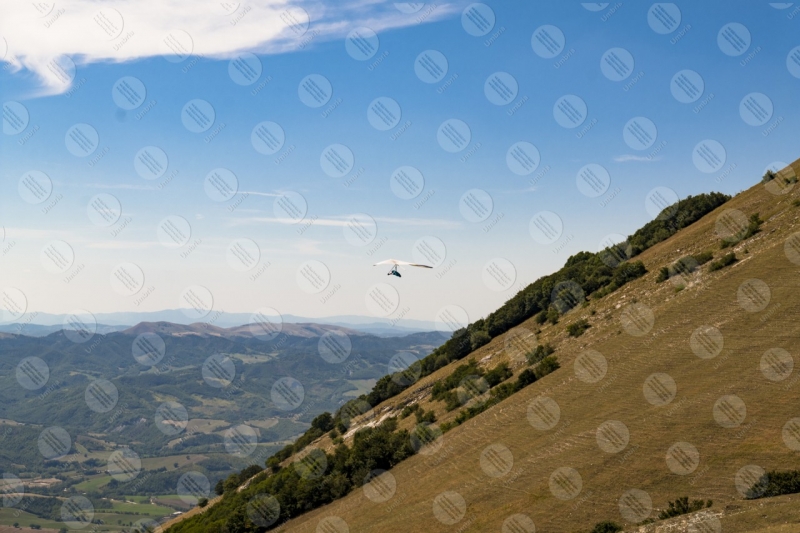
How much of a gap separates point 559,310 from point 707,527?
144ft

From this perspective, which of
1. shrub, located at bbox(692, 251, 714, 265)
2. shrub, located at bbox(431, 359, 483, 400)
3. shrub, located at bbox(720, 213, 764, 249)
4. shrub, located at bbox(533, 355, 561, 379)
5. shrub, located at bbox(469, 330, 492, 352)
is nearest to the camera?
shrub, located at bbox(533, 355, 561, 379)

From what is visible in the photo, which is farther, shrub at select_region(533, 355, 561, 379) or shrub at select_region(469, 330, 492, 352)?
shrub at select_region(469, 330, 492, 352)

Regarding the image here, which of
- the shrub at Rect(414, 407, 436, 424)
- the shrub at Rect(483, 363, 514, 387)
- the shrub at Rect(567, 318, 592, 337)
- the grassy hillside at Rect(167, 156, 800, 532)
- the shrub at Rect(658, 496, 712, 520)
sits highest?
the shrub at Rect(567, 318, 592, 337)

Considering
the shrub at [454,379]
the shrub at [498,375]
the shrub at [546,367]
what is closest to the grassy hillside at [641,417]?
the shrub at [546,367]

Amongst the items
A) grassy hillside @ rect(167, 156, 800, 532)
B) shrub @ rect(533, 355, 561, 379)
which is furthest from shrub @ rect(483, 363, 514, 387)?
shrub @ rect(533, 355, 561, 379)

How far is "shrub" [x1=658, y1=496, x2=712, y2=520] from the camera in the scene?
28859 millimetres

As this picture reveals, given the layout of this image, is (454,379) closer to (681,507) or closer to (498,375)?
(498,375)

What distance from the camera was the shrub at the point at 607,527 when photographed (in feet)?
96.4

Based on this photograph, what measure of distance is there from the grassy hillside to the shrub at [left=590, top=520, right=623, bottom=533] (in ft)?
2.38

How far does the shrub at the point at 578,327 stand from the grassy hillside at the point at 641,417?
7.6 inches

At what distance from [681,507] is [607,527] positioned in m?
3.84

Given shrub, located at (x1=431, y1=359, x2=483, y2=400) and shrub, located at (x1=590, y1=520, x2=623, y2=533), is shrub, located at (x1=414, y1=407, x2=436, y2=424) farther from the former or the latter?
shrub, located at (x1=590, y1=520, x2=623, y2=533)

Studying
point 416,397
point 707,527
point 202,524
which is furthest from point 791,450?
point 202,524

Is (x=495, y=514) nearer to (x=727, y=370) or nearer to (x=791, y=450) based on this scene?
(x=791, y=450)
